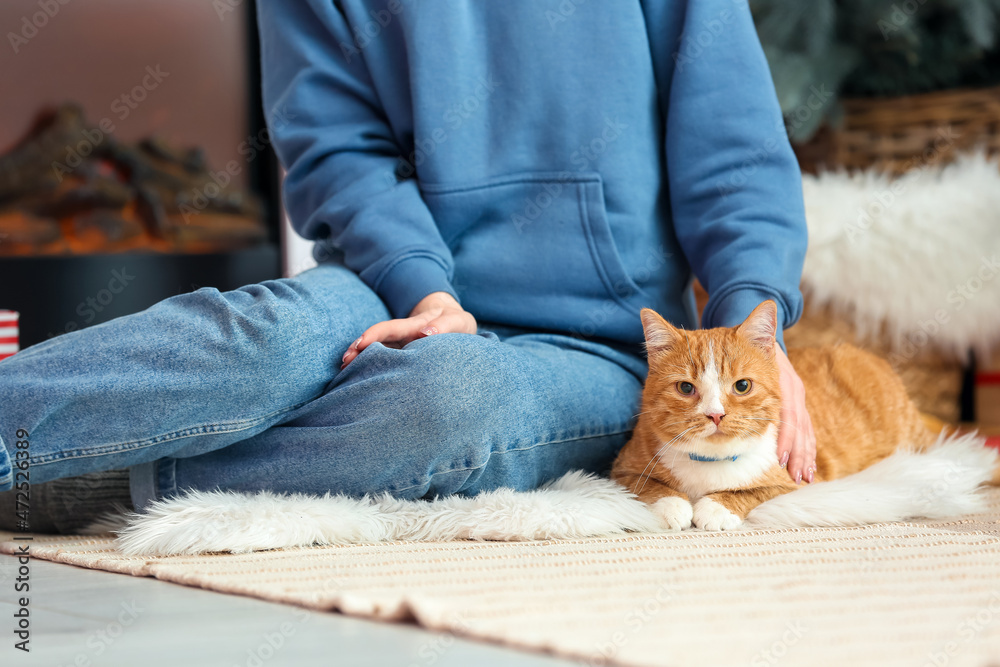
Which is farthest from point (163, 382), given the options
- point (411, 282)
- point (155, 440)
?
point (411, 282)

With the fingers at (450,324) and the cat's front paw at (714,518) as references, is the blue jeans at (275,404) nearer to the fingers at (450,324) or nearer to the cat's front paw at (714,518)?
the fingers at (450,324)

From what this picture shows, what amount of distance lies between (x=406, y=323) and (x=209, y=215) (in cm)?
154

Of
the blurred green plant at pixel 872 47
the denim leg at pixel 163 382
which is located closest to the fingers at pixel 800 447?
the denim leg at pixel 163 382

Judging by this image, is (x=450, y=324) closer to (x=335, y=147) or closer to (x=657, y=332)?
(x=657, y=332)

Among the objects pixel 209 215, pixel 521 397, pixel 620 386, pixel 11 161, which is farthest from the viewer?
pixel 209 215

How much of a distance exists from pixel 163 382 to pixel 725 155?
32.7 inches

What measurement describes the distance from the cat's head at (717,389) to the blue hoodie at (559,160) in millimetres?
138

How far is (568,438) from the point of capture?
1.18 metres

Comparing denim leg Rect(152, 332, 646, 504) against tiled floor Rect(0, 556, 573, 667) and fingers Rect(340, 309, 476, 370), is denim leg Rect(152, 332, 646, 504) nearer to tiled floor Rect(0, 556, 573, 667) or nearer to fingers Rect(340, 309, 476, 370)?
fingers Rect(340, 309, 476, 370)

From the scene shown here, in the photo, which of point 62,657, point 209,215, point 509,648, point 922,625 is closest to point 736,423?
point 922,625

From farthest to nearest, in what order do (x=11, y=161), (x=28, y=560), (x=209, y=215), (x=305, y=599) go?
(x=209, y=215) < (x=11, y=161) < (x=28, y=560) < (x=305, y=599)

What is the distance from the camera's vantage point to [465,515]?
1034 millimetres

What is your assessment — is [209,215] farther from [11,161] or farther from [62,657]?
[62,657]

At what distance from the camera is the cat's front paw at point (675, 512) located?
1.07m
